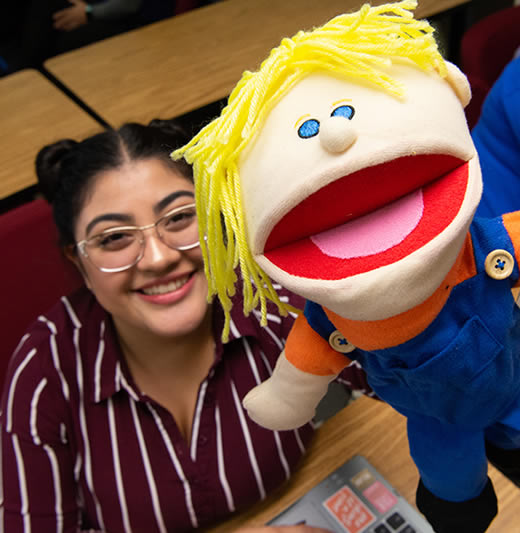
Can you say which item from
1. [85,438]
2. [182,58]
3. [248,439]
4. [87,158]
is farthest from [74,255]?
[182,58]

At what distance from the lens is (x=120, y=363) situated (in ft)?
2.98

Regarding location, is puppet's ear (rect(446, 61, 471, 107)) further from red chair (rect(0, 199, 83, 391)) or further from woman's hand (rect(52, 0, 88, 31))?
woman's hand (rect(52, 0, 88, 31))

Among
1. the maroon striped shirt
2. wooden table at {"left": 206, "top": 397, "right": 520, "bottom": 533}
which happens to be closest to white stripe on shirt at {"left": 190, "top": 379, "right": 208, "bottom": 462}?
the maroon striped shirt

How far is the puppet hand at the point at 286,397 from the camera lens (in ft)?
1.37

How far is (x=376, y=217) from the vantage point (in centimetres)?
31

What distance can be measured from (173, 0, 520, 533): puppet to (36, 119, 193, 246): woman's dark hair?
1.54 feet

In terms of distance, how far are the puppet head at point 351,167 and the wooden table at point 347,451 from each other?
1.69 ft

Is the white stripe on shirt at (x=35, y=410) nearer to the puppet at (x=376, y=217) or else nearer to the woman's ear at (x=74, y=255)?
the woman's ear at (x=74, y=255)

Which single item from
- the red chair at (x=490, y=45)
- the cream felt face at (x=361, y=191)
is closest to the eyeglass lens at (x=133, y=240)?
the cream felt face at (x=361, y=191)

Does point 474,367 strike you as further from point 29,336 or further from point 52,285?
point 52,285

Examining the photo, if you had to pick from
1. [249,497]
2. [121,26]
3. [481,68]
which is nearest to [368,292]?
[249,497]

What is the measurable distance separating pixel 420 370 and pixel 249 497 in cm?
63

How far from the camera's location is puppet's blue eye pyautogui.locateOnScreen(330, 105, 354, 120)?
1.01 feet

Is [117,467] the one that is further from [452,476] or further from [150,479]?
[452,476]
